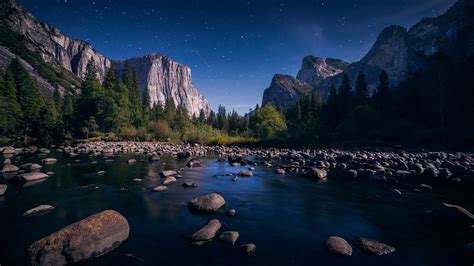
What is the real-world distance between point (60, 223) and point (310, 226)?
294 inches

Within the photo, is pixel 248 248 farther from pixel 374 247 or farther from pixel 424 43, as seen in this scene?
pixel 424 43

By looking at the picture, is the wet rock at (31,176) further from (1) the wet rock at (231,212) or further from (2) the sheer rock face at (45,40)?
(2) the sheer rock face at (45,40)

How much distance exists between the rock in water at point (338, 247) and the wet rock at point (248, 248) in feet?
5.91

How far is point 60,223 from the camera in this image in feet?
20.5

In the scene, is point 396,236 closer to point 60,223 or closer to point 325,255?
point 325,255

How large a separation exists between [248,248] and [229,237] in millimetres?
653

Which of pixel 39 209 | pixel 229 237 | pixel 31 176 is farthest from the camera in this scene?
pixel 31 176

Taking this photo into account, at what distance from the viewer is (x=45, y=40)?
167 m

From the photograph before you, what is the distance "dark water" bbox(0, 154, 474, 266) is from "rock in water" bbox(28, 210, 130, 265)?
263 mm

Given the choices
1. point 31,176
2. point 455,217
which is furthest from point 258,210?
point 31,176

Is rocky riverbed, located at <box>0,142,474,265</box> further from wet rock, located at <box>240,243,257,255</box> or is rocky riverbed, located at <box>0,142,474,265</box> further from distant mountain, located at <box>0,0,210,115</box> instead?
distant mountain, located at <box>0,0,210,115</box>

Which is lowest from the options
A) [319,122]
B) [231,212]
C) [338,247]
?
[231,212]

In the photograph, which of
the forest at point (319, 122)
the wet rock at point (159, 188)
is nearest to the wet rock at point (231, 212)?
the wet rock at point (159, 188)

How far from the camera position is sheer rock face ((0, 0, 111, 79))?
149 metres
